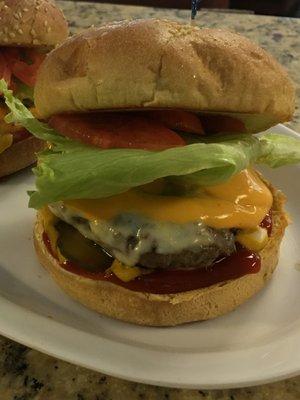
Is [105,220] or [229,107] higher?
A: [229,107]

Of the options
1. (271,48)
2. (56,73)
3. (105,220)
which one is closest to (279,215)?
(105,220)

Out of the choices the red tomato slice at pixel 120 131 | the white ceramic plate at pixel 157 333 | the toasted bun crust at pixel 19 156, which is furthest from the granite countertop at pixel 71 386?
the toasted bun crust at pixel 19 156

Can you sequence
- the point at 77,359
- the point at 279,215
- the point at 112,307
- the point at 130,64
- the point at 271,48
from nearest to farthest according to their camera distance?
the point at 77,359
the point at 130,64
the point at 112,307
the point at 279,215
the point at 271,48

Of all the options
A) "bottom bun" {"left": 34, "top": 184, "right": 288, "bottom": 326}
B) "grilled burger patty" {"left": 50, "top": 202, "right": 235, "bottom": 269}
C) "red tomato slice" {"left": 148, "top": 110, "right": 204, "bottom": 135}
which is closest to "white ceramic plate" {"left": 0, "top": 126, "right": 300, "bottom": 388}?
"bottom bun" {"left": 34, "top": 184, "right": 288, "bottom": 326}

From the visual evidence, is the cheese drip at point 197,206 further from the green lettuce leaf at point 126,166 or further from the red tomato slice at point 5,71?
the red tomato slice at point 5,71

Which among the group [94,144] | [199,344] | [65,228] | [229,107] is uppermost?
[229,107]

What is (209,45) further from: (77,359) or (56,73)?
(77,359)

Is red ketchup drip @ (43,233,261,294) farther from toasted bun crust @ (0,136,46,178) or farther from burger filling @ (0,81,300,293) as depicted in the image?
toasted bun crust @ (0,136,46,178)
